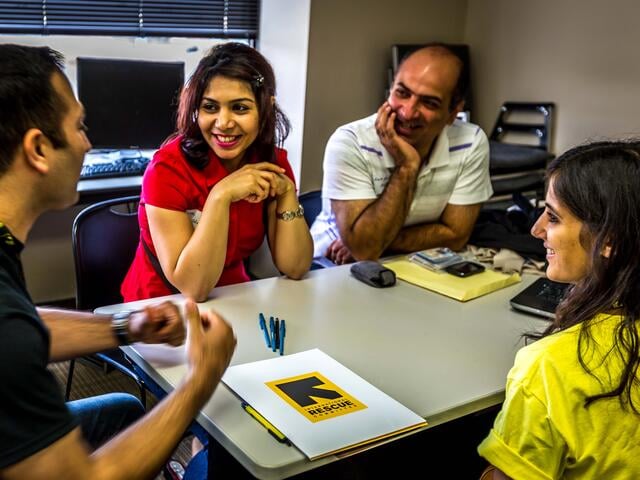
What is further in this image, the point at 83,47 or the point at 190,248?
the point at 83,47

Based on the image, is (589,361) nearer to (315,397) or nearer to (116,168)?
(315,397)

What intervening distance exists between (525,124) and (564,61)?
0.39m

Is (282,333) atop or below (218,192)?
below

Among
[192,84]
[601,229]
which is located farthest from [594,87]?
[601,229]

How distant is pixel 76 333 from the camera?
4.48 feet

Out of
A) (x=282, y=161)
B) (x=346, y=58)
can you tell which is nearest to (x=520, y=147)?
(x=346, y=58)

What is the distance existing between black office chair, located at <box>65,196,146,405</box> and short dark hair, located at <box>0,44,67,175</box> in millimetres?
954

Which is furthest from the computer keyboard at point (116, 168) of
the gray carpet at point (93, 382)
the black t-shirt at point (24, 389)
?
the black t-shirt at point (24, 389)

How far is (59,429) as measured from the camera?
34.6 inches

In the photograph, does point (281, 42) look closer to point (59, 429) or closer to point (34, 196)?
point (34, 196)

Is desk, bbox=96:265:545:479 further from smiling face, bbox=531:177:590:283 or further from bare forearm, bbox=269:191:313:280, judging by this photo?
smiling face, bbox=531:177:590:283

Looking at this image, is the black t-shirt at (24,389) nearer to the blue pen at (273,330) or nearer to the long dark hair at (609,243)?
the blue pen at (273,330)

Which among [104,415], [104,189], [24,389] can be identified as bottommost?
[104,415]

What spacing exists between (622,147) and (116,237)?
138cm
